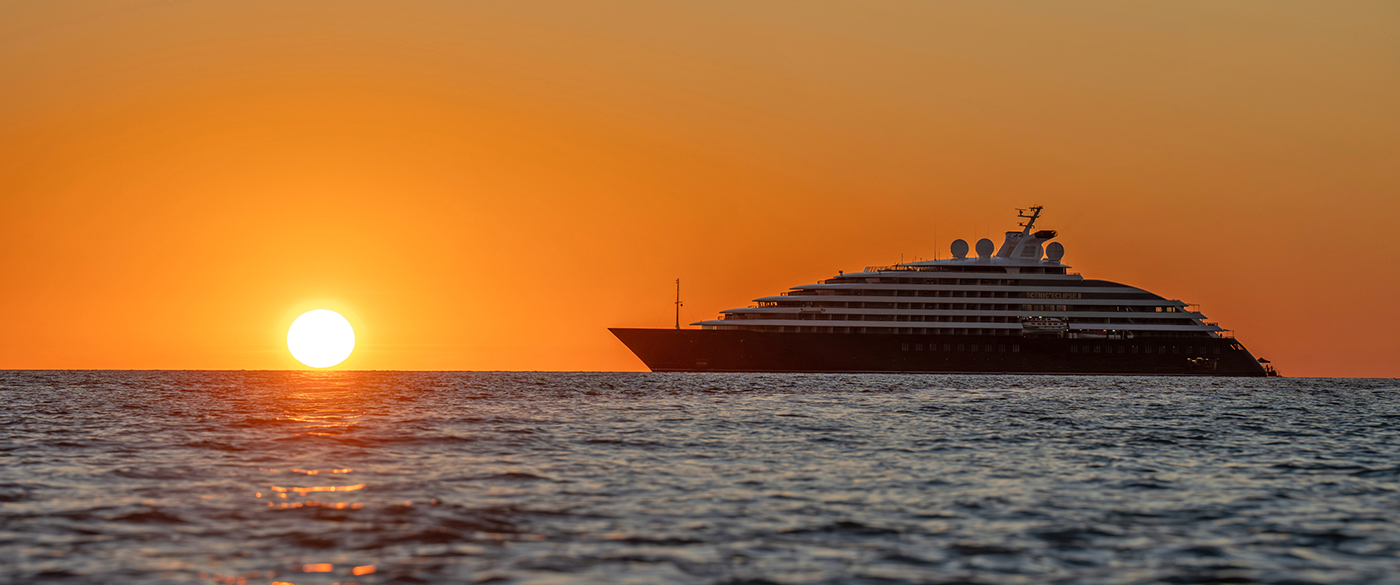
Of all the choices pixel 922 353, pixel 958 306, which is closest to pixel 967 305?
pixel 958 306

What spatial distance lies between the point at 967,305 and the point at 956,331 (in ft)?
11.1

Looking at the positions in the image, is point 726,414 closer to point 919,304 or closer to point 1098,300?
point 919,304

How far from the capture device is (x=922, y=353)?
362ft

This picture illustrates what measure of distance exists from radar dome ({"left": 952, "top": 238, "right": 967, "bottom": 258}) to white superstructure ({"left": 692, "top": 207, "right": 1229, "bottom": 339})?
5492 mm

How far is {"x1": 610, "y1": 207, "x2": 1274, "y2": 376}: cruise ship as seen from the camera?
108m

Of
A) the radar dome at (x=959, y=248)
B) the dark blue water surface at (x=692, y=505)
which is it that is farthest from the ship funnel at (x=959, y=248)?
the dark blue water surface at (x=692, y=505)

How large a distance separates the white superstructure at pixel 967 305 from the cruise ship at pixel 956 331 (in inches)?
4.3

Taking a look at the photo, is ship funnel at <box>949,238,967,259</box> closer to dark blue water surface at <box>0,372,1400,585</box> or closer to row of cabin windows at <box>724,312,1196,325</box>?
row of cabin windows at <box>724,312,1196,325</box>

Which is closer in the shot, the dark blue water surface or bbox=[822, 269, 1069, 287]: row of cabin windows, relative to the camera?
the dark blue water surface

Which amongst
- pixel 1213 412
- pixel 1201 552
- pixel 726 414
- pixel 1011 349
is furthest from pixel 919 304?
pixel 1201 552

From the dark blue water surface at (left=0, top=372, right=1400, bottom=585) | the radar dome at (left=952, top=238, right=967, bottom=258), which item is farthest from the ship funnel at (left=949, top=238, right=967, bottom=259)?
the dark blue water surface at (left=0, top=372, right=1400, bottom=585)

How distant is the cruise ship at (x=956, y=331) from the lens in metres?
108

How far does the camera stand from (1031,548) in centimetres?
1175

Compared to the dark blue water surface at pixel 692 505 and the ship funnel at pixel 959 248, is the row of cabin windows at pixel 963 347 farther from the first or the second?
the dark blue water surface at pixel 692 505
